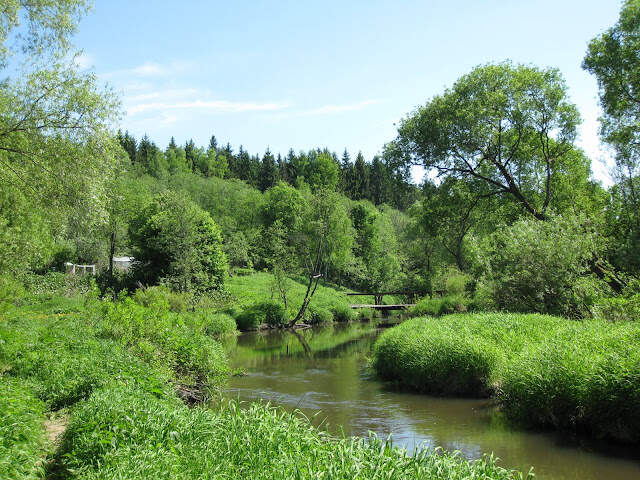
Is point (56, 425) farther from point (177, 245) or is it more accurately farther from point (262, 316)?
point (262, 316)

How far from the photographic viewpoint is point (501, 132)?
23266mm

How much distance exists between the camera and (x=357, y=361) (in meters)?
21.2

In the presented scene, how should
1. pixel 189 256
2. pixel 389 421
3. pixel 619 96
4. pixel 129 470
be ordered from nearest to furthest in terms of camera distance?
pixel 129 470 → pixel 389 421 → pixel 619 96 → pixel 189 256

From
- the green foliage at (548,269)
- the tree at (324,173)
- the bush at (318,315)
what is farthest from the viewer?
the tree at (324,173)

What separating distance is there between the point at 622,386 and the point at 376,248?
46.9m

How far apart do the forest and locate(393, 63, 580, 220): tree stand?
0.32 ft

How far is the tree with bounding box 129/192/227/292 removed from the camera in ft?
98.3

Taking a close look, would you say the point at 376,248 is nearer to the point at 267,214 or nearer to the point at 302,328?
the point at 267,214

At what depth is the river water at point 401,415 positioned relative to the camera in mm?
8766

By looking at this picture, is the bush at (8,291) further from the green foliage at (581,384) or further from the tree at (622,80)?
the tree at (622,80)

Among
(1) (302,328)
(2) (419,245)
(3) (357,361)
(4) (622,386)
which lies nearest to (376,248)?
(2) (419,245)

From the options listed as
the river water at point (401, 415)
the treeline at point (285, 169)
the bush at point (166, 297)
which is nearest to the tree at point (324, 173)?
the treeline at point (285, 169)

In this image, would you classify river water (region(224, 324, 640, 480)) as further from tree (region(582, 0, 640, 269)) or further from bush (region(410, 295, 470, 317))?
tree (region(582, 0, 640, 269))

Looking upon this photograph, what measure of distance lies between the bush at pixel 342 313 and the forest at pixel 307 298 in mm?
311
